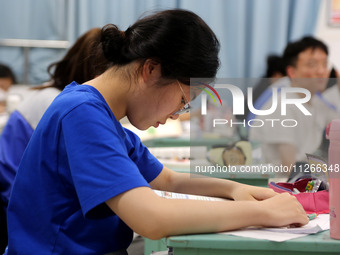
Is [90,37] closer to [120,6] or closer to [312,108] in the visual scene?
[312,108]

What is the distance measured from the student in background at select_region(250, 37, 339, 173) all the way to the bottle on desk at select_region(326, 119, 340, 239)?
1.43 m

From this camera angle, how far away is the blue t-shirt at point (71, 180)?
0.84m

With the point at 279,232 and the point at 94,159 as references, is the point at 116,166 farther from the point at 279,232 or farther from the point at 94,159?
the point at 279,232

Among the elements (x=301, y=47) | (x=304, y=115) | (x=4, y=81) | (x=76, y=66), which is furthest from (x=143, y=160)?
(x=4, y=81)

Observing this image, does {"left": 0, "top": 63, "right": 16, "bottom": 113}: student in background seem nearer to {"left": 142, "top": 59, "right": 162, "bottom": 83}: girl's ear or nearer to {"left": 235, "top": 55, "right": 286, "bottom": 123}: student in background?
{"left": 235, "top": 55, "right": 286, "bottom": 123}: student in background

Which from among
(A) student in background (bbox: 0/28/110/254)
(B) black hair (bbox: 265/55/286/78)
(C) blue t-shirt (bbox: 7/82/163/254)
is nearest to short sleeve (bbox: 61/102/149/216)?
(C) blue t-shirt (bbox: 7/82/163/254)

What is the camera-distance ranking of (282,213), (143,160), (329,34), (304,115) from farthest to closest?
(329,34)
(304,115)
(143,160)
(282,213)

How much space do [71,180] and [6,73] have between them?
302 cm

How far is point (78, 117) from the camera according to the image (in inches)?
A: 34.5

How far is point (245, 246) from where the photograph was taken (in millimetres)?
807

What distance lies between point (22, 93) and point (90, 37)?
192 centimetres

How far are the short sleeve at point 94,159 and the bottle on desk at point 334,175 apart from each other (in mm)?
335

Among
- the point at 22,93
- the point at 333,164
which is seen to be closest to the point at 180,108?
the point at 333,164

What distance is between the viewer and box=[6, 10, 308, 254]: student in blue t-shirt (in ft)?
2.73
